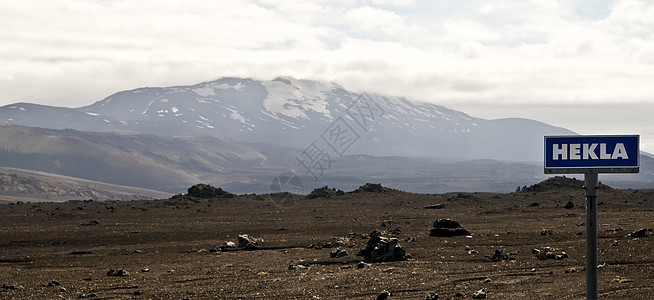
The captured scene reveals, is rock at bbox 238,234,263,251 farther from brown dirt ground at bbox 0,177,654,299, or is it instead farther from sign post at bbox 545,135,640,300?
sign post at bbox 545,135,640,300

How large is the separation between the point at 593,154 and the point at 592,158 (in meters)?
0.05

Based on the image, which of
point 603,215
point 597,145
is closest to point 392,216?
point 603,215

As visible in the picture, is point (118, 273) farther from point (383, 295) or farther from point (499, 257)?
point (499, 257)

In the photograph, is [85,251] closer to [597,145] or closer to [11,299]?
[11,299]

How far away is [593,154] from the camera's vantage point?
865 cm

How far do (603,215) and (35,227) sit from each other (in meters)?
39.2

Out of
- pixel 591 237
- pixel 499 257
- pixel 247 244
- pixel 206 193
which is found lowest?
pixel 206 193

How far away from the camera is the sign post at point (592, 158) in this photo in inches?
336

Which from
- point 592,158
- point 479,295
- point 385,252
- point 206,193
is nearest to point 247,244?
point 385,252

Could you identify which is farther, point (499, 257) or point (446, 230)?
point (446, 230)

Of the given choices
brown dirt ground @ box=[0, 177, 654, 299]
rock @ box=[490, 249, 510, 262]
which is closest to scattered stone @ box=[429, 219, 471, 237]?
brown dirt ground @ box=[0, 177, 654, 299]

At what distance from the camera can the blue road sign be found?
28.0 ft

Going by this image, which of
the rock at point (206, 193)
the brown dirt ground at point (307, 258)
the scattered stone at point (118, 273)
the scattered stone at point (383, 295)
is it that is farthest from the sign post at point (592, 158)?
the rock at point (206, 193)

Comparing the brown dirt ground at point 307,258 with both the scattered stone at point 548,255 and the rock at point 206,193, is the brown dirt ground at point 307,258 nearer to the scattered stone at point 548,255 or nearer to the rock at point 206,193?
the scattered stone at point 548,255
